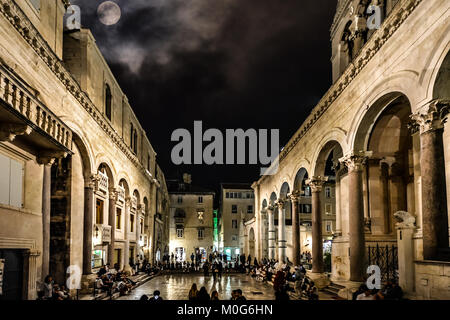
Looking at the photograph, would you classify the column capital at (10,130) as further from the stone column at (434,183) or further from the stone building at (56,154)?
the stone column at (434,183)

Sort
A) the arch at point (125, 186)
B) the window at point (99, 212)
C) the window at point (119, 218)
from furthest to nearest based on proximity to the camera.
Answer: the arch at point (125, 186) < the window at point (119, 218) < the window at point (99, 212)

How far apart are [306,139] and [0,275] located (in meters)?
17.5

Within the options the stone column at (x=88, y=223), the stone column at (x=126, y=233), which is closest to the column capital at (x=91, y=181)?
the stone column at (x=88, y=223)

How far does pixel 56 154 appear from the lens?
579 inches

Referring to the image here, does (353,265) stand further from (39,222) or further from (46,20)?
(46,20)

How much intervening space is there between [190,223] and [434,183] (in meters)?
63.4

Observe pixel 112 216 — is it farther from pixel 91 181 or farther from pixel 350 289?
pixel 350 289

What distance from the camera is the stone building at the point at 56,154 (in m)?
12.6

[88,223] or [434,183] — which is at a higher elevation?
[434,183]

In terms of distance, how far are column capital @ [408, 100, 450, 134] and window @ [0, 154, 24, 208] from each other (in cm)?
1143

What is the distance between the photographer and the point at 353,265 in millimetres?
16938

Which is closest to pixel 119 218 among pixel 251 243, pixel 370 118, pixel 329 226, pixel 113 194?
pixel 113 194

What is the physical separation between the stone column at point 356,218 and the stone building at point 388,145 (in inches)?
1.5
